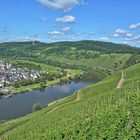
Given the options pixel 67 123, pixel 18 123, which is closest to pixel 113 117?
pixel 67 123

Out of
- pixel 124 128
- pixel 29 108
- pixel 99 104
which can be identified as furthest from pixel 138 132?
pixel 29 108

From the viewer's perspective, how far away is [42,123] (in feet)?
334

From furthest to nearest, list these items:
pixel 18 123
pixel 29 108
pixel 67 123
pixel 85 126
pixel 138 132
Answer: pixel 29 108 < pixel 18 123 < pixel 67 123 < pixel 85 126 < pixel 138 132

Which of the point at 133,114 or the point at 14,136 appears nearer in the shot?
the point at 133,114

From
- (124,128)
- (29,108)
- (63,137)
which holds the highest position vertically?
(124,128)

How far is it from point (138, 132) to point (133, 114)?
10.5m

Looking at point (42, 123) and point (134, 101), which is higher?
point (134, 101)

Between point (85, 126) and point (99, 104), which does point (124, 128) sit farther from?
point (99, 104)

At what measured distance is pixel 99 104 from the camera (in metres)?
100

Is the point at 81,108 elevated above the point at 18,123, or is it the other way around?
the point at 81,108

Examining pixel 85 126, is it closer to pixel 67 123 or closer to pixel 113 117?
pixel 113 117

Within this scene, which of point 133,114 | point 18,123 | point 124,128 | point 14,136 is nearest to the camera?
point 124,128

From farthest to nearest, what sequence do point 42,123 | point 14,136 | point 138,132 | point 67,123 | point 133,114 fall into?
point 42,123
point 14,136
point 67,123
point 133,114
point 138,132

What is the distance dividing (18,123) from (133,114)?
59.7 m
